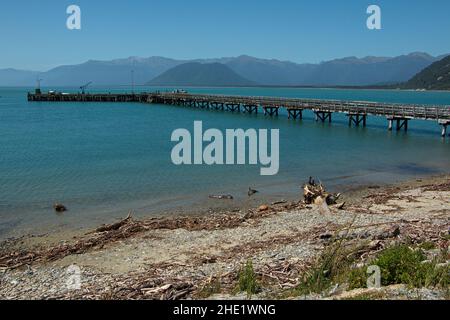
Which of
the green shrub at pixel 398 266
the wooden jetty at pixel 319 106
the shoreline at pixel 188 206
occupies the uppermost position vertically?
the wooden jetty at pixel 319 106

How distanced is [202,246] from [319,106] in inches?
1801

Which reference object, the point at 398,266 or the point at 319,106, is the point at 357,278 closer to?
the point at 398,266

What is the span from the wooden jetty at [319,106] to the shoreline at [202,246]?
25.4 meters

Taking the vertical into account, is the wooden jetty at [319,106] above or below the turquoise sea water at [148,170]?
above

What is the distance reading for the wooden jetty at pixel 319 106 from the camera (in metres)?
42.1

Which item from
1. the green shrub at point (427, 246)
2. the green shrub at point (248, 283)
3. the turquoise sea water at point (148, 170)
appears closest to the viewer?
the green shrub at point (248, 283)

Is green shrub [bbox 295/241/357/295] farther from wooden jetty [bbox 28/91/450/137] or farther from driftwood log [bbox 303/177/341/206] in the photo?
wooden jetty [bbox 28/91/450/137]

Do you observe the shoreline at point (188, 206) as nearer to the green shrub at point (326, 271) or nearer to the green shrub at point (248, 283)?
the green shrub at point (248, 283)

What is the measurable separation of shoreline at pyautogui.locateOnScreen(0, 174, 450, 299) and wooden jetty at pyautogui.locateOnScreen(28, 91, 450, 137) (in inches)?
1002

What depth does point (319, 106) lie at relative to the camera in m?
56.6

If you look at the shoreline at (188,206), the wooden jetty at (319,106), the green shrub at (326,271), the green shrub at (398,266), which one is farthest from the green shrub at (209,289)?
the wooden jetty at (319,106)

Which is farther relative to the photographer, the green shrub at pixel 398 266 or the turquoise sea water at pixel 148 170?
the turquoise sea water at pixel 148 170

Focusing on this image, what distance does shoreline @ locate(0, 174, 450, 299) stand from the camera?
10.0 m
